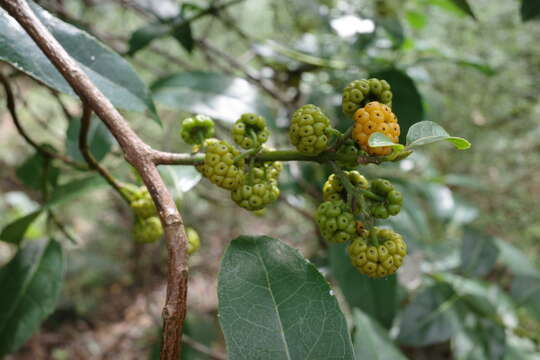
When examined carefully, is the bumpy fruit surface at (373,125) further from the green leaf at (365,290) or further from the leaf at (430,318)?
the leaf at (430,318)

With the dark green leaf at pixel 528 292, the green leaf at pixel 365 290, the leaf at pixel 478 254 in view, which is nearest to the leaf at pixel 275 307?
the green leaf at pixel 365 290

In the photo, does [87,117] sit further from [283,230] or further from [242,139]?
[283,230]

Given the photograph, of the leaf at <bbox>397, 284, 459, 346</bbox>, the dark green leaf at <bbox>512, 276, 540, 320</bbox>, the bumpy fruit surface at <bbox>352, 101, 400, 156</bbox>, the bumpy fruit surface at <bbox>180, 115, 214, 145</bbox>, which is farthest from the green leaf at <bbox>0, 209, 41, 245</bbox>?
the dark green leaf at <bbox>512, 276, 540, 320</bbox>

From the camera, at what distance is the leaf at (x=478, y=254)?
83.1 inches

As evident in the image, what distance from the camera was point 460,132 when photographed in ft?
12.1

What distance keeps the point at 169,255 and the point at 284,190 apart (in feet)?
5.12

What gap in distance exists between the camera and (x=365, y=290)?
1.60 metres

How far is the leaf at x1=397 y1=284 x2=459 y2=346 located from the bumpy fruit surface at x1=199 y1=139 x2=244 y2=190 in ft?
4.43

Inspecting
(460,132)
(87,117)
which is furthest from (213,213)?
(87,117)

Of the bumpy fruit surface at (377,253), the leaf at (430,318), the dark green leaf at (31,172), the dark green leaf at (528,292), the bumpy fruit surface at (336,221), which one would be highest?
the bumpy fruit surface at (336,221)

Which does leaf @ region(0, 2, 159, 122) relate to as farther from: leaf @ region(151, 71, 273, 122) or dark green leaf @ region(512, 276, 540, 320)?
dark green leaf @ region(512, 276, 540, 320)

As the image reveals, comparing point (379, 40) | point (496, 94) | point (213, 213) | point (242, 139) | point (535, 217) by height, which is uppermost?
point (242, 139)

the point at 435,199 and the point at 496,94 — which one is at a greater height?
the point at 435,199

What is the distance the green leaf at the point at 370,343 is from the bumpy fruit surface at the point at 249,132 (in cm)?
76
